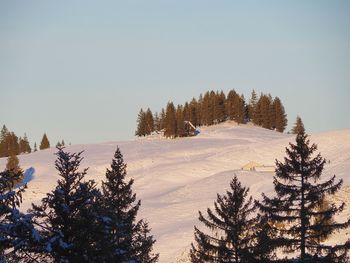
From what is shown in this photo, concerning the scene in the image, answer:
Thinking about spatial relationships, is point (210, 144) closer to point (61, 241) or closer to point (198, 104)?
point (198, 104)

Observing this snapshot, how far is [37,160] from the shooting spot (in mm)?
100312

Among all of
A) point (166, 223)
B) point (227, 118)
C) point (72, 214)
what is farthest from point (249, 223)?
point (227, 118)

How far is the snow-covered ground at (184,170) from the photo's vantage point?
1944 inches

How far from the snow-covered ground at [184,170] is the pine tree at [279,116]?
14003mm

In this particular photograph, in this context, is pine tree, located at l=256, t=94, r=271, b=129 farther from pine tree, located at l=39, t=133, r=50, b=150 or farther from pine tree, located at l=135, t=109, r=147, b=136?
pine tree, located at l=39, t=133, r=50, b=150

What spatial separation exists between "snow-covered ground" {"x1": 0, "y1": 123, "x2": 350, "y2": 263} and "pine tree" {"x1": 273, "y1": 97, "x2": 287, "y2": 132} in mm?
14003

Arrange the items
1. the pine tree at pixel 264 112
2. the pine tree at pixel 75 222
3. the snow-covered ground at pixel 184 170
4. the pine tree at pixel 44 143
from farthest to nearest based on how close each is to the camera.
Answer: the pine tree at pixel 264 112 < the pine tree at pixel 44 143 < the snow-covered ground at pixel 184 170 < the pine tree at pixel 75 222

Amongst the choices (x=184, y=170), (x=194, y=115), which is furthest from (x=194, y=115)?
(x=184, y=170)

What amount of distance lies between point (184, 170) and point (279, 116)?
71.4 metres

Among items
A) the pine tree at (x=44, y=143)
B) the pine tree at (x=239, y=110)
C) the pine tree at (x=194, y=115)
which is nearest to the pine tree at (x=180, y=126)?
the pine tree at (x=194, y=115)

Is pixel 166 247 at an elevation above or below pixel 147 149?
below

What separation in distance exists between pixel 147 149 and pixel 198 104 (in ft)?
178

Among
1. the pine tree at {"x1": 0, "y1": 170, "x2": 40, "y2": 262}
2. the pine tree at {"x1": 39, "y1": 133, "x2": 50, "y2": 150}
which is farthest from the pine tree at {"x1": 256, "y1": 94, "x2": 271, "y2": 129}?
the pine tree at {"x1": 0, "y1": 170, "x2": 40, "y2": 262}

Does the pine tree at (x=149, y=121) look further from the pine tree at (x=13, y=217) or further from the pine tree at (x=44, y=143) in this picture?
the pine tree at (x=13, y=217)
